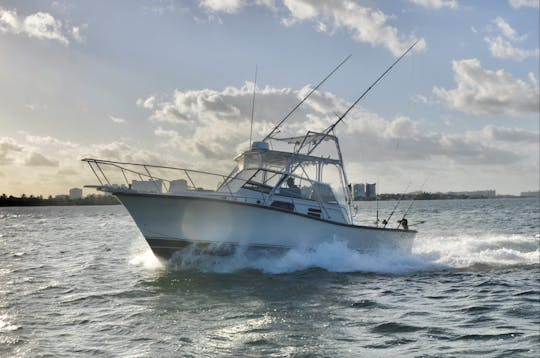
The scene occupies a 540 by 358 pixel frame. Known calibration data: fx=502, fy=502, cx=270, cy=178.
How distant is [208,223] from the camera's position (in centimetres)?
1483

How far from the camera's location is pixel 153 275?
49.3 ft

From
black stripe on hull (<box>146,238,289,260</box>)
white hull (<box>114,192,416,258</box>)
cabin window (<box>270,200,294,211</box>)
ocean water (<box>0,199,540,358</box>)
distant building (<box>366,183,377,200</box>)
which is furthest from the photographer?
distant building (<box>366,183,377,200</box>)

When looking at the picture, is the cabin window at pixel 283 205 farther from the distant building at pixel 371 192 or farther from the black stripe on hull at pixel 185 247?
the distant building at pixel 371 192

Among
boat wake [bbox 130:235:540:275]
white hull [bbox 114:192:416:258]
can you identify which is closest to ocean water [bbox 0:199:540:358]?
boat wake [bbox 130:235:540:275]

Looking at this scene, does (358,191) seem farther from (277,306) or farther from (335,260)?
(277,306)

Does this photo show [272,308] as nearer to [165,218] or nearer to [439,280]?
[165,218]

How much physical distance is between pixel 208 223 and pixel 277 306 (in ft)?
15.2

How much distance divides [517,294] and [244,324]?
7222mm

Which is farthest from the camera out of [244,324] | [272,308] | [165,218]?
[165,218]

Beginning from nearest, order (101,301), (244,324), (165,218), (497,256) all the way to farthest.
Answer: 1. (244,324)
2. (101,301)
3. (165,218)
4. (497,256)

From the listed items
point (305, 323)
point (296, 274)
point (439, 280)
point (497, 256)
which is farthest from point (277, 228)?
point (497, 256)

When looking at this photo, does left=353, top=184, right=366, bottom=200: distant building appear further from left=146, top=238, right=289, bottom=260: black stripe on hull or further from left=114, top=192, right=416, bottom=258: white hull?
left=146, top=238, right=289, bottom=260: black stripe on hull

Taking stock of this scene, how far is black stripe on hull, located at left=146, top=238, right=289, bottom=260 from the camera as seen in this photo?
1493 centimetres

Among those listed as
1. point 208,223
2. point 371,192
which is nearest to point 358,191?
point 371,192
